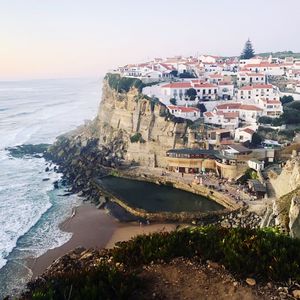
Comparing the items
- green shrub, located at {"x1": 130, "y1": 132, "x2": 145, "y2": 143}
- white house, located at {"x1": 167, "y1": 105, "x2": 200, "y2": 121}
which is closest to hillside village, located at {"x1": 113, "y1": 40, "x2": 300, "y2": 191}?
white house, located at {"x1": 167, "y1": 105, "x2": 200, "y2": 121}

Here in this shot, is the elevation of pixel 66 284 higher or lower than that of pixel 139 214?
higher

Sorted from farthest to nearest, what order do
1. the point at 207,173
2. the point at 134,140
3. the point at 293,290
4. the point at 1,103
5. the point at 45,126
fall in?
the point at 1,103, the point at 45,126, the point at 134,140, the point at 207,173, the point at 293,290

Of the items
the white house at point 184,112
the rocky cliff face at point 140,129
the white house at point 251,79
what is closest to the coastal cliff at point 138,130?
the rocky cliff face at point 140,129

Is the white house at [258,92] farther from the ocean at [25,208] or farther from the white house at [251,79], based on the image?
the ocean at [25,208]

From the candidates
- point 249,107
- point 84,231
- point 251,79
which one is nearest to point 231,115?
point 249,107

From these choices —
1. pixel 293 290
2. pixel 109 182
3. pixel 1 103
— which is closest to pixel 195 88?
pixel 109 182

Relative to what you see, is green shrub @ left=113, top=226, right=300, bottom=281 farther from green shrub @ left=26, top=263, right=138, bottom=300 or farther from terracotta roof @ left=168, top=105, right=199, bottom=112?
terracotta roof @ left=168, top=105, right=199, bottom=112

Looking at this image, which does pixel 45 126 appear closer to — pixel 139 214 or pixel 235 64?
pixel 235 64
